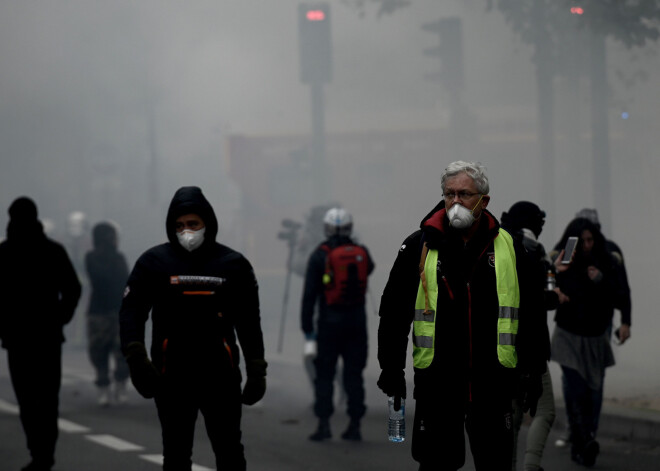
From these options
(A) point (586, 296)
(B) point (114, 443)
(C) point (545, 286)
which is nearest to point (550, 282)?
(C) point (545, 286)

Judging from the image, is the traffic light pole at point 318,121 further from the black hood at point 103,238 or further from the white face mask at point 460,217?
the white face mask at point 460,217

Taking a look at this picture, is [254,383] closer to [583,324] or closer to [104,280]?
[583,324]

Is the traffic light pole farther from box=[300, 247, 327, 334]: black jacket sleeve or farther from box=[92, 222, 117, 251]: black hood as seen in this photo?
box=[300, 247, 327, 334]: black jacket sleeve

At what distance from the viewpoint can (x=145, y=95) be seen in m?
32.5

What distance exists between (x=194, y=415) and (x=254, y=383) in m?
0.27

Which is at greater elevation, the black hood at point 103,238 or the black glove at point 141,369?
the black hood at point 103,238

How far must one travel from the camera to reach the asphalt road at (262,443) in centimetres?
734

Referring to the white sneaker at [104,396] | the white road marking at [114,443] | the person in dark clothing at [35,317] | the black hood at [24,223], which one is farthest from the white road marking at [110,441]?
the black hood at [24,223]

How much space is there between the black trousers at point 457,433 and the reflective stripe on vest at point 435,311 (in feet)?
0.52

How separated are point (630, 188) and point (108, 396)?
10.6 metres

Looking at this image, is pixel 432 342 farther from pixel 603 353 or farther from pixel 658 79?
pixel 658 79

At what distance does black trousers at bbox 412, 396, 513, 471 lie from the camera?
13.8 feet

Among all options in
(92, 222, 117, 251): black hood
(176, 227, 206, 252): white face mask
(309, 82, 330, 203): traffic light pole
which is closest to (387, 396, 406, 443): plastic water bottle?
(176, 227, 206, 252): white face mask

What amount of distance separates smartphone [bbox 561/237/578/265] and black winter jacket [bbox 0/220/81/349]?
2.73 metres
